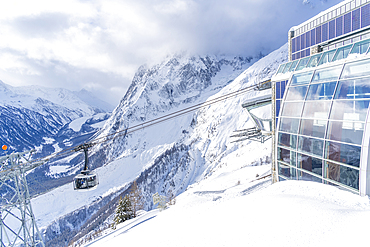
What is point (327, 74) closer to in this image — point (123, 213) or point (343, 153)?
point (343, 153)

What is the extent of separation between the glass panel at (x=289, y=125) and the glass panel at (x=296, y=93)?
1365 mm

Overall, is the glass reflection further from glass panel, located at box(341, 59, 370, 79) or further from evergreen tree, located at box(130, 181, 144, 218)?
evergreen tree, located at box(130, 181, 144, 218)

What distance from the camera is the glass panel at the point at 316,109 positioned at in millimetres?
9922

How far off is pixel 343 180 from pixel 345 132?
2.20 meters

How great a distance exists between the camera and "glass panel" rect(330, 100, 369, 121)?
8254 mm

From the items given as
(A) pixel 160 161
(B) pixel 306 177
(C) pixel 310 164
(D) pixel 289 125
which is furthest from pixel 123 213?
(A) pixel 160 161

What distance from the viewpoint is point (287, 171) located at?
12.7m

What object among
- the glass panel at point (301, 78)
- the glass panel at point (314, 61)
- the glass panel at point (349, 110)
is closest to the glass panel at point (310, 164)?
the glass panel at point (349, 110)

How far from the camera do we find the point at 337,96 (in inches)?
372

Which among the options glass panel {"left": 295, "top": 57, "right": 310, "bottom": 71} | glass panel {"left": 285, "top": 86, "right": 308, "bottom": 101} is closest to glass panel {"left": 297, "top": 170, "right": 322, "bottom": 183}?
glass panel {"left": 285, "top": 86, "right": 308, "bottom": 101}

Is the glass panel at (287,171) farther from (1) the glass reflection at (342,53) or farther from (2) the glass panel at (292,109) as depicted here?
(1) the glass reflection at (342,53)

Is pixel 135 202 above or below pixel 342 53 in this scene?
below

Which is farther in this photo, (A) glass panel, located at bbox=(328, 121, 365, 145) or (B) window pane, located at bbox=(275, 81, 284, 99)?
(B) window pane, located at bbox=(275, 81, 284, 99)

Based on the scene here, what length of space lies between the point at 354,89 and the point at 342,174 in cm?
392
